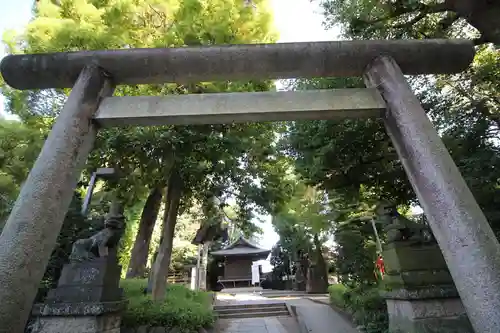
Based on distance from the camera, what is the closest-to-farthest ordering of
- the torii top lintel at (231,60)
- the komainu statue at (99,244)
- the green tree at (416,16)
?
the torii top lintel at (231,60) → the komainu statue at (99,244) → the green tree at (416,16)

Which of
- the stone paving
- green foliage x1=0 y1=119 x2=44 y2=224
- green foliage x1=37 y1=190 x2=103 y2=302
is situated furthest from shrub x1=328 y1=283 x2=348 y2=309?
green foliage x1=0 y1=119 x2=44 y2=224

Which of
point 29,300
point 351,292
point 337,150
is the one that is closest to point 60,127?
point 29,300

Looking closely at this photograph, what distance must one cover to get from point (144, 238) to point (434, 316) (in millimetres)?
11054

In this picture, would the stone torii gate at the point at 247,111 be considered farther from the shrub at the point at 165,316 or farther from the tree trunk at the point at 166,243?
the tree trunk at the point at 166,243

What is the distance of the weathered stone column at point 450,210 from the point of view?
88.7 inches

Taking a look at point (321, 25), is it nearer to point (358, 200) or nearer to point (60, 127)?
point (358, 200)

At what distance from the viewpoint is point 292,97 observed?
3.54 metres

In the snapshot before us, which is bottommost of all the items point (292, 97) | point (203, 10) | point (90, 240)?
point (90, 240)

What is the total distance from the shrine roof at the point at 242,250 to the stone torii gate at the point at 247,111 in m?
24.6

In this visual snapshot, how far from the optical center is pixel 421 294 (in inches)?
190

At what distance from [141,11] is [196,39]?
3143mm

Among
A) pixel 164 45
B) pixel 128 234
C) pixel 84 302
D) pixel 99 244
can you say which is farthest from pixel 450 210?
pixel 128 234

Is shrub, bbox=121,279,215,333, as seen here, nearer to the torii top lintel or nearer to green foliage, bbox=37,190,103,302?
green foliage, bbox=37,190,103,302

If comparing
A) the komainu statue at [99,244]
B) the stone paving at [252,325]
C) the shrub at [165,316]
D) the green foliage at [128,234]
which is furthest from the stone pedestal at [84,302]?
the green foliage at [128,234]
